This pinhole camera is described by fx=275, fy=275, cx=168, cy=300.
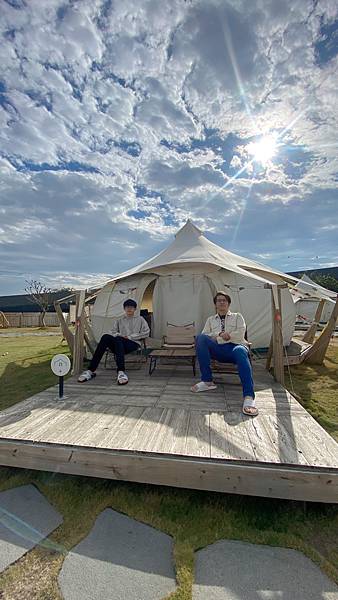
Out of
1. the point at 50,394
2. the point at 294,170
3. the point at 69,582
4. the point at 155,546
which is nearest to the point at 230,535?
the point at 155,546

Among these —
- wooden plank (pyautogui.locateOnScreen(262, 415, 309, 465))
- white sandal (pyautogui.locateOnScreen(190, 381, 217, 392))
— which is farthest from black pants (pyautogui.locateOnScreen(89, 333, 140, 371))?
wooden plank (pyautogui.locateOnScreen(262, 415, 309, 465))

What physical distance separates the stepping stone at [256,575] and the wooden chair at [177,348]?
9.37 feet

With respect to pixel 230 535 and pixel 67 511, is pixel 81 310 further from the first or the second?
pixel 230 535

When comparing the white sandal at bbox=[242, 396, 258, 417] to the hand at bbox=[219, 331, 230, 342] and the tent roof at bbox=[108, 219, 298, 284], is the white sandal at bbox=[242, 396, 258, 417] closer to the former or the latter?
the hand at bbox=[219, 331, 230, 342]

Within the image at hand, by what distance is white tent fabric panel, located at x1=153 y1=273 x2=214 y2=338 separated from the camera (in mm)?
6605

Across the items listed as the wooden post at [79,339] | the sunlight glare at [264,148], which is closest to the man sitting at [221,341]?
the wooden post at [79,339]

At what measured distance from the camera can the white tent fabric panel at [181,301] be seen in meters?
6.61

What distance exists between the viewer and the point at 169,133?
7.73 meters

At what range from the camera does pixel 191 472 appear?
6.25 feet

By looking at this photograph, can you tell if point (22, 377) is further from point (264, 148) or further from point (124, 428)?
point (264, 148)

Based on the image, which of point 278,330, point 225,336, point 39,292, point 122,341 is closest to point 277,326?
point 278,330

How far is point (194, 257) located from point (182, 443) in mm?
3943

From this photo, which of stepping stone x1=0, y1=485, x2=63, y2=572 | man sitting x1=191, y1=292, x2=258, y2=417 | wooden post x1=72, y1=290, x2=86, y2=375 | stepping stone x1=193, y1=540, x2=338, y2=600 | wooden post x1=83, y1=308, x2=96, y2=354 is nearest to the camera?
stepping stone x1=193, y1=540, x2=338, y2=600

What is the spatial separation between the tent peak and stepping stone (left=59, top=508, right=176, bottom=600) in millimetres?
6519
